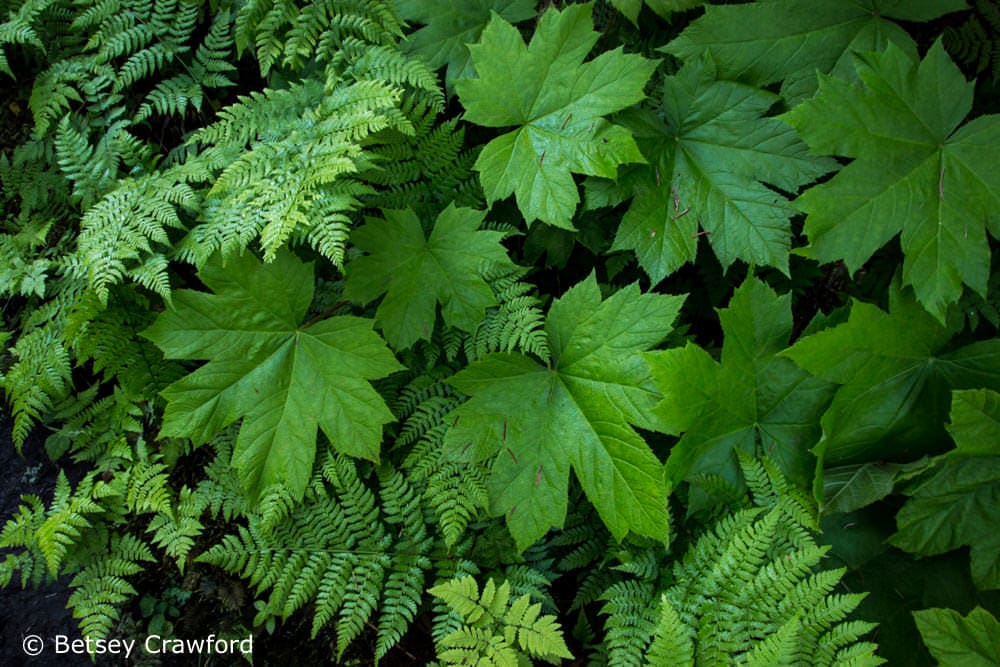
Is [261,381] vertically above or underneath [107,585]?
above

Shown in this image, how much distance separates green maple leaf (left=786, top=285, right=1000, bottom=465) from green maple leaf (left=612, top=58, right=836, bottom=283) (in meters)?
0.29

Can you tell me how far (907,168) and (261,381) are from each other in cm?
214

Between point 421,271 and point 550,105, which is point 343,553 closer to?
point 421,271

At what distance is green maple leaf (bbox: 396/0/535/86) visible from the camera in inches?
87.7

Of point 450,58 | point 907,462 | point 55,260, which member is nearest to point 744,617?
point 907,462

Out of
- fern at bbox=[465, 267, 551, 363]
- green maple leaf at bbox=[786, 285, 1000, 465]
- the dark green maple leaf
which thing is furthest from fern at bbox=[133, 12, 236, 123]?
green maple leaf at bbox=[786, 285, 1000, 465]

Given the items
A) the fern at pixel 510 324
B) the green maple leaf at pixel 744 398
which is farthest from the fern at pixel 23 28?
the green maple leaf at pixel 744 398

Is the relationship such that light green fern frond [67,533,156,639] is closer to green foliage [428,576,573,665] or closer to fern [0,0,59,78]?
green foliage [428,576,573,665]

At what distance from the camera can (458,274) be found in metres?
2.19

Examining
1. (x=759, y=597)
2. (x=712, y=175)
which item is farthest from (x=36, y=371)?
(x=759, y=597)

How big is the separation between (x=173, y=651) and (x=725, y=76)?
294 centimetres

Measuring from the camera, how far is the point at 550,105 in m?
2.07

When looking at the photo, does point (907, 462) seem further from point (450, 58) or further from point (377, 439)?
point (450, 58)

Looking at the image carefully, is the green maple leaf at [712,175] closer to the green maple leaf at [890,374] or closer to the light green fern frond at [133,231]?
the green maple leaf at [890,374]
